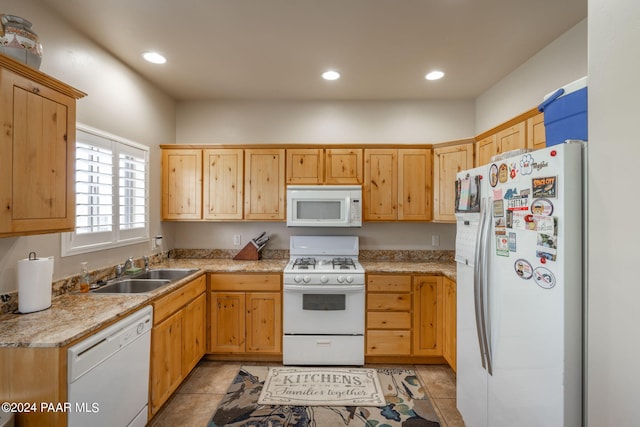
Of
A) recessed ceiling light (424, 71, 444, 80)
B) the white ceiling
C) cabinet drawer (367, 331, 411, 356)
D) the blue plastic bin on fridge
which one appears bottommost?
cabinet drawer (367, 331, 411, 356)

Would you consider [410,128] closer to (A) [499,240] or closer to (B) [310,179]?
(B) [310,179]

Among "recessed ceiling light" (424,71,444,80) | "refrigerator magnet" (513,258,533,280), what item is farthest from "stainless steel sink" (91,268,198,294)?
"recessed ceiling light" (424,71,444,80)

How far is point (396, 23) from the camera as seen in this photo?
207 centimetres

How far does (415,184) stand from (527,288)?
2014mm

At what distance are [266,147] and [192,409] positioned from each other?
2.48 meters

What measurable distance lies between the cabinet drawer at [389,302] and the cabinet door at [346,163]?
4.09 feet

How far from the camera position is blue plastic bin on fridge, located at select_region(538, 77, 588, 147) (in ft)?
4.10

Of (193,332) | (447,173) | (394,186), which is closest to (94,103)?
(193,332)

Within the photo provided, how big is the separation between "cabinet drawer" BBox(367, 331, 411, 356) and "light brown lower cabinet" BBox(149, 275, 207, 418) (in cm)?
162

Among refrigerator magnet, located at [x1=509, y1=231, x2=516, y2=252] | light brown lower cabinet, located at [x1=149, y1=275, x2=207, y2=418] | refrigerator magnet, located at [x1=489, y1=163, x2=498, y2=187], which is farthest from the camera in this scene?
light brown lower cabinet, located at [x1=149, y1=275, x2=207, y2=418]

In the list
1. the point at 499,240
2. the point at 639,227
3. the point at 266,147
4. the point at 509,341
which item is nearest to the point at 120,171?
the point at 266,147

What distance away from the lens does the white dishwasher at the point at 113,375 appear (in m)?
1.35

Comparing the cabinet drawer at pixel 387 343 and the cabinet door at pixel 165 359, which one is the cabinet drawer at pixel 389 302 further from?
the cabinet door at pixel 165 359

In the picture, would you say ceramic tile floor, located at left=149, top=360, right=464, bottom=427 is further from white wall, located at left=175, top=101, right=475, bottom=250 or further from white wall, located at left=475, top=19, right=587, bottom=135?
white wall, located at left=475, top=19, right=587, bottom=135
